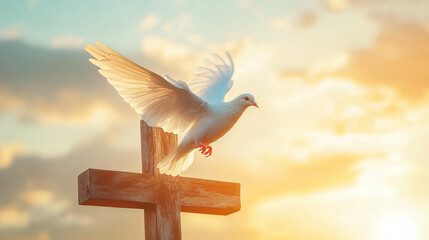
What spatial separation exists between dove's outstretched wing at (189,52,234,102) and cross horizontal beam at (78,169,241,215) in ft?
3.56

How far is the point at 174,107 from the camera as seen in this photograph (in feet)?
22.0

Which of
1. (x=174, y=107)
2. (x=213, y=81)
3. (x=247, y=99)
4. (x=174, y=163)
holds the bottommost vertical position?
(x=174, y=163)

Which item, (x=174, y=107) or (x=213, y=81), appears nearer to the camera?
(x=174, y=107)

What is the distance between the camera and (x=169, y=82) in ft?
21.3

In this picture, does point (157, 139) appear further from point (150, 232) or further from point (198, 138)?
point (150, 232)

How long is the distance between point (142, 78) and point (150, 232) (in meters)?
1.47

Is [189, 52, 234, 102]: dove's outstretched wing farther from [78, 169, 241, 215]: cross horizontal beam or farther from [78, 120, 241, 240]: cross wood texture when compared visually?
[78, 169, 241, 215]: cross horizontal beam

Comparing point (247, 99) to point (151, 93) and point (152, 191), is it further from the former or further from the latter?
point (152, 191)

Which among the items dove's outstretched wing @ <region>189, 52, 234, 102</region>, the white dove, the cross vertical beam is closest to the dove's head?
the white dove

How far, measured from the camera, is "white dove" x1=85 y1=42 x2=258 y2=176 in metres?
6.36

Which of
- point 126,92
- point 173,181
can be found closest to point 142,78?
point 126,92

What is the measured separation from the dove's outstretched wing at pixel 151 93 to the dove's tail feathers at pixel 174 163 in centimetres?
23

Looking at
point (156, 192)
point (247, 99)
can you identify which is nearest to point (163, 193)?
point (156, 192)

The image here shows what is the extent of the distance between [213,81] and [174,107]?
1092 millimetres
